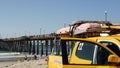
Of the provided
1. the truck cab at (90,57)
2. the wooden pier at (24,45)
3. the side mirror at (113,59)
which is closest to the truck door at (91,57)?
the truck cab at (90,57)

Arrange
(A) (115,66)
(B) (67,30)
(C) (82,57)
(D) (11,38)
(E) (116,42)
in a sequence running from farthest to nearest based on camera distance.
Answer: (D) (11,38) → (B) (67,30) → (C) (82,57) → (E) (116,42) → (A) (115,66)

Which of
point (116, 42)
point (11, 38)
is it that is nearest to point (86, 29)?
point (116, 42)

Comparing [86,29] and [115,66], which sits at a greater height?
[86,29]

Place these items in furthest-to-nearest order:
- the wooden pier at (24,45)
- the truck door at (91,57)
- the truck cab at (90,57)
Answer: the wooden pier at (24,45)
the truck door at (91,57)
the truck cab at (90,57)

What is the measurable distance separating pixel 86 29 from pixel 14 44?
141 metres

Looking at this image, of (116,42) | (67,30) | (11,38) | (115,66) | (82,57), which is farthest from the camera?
(11,38)

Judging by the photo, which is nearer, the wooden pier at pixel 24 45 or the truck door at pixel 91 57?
the truck door at pixel 91 57

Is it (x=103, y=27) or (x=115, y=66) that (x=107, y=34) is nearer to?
(x=103, y=27)

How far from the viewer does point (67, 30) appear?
7844 mm

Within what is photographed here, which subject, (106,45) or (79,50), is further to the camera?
(79,50)

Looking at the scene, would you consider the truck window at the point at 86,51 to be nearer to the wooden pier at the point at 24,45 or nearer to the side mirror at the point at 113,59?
the side mirror at the point at 113,59

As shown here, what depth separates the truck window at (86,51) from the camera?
7.02 meters

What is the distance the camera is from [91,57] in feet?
22.9

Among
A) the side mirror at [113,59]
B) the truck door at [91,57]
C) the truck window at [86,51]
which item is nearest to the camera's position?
the side mirror at [113,59]
